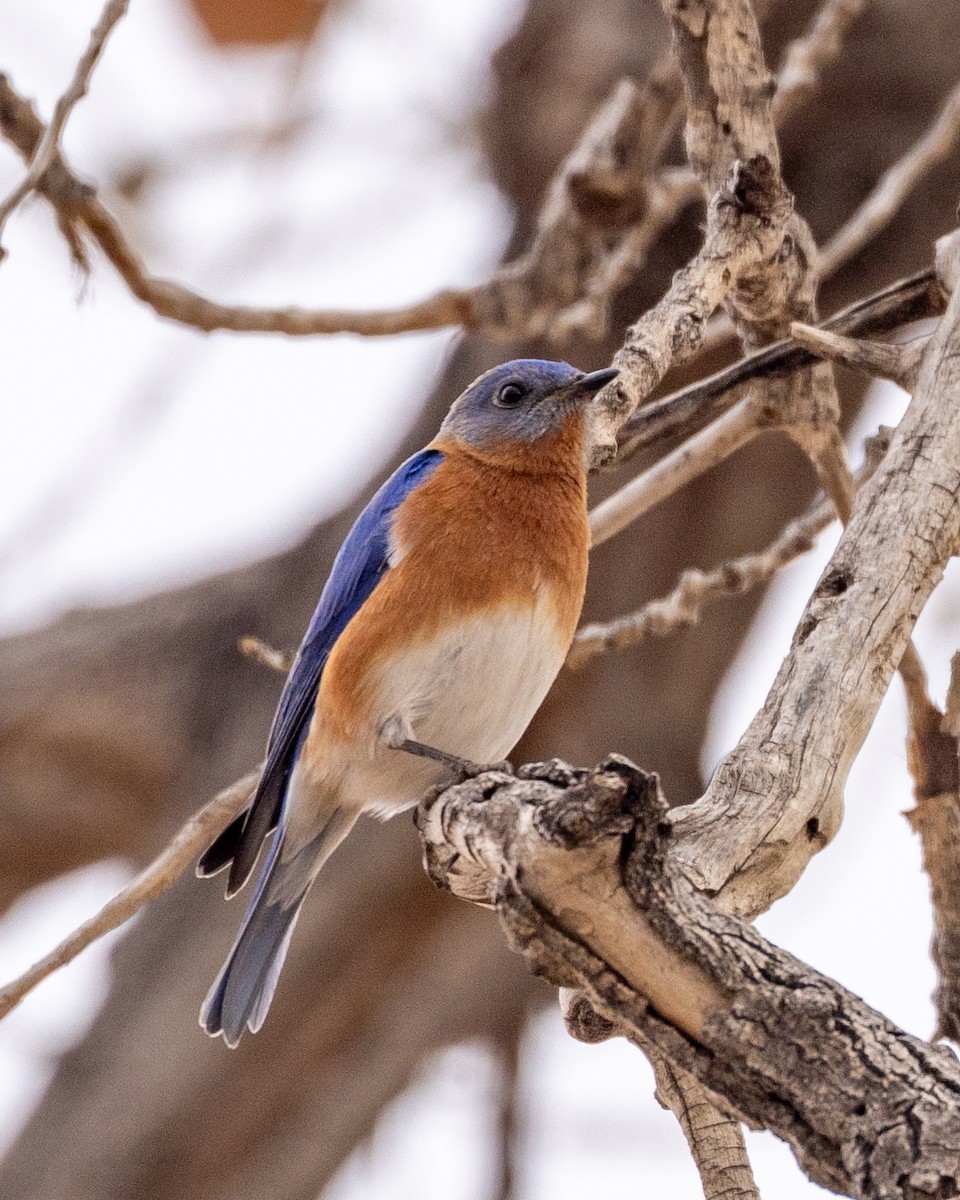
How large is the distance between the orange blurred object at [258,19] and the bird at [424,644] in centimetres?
314

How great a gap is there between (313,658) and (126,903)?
4.04 ft

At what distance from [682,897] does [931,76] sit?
212 inches

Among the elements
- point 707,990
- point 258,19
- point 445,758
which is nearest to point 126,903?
point 445,758

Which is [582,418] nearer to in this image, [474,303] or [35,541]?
[474,303]

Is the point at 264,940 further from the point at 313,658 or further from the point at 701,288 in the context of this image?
the point at 701,288

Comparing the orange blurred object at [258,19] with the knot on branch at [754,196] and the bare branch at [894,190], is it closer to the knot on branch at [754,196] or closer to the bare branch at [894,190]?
the bare branch at [894,190]

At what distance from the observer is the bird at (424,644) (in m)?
3.79

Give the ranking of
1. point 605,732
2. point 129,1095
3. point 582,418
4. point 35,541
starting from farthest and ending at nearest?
point 605,732 < point 129,1095 < point 35,541 < point 582,418

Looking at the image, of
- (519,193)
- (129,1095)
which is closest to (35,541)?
(129,1095)

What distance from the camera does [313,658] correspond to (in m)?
4.33

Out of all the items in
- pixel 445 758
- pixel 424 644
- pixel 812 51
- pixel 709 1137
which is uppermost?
pixel 812 51

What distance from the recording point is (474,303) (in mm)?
4699

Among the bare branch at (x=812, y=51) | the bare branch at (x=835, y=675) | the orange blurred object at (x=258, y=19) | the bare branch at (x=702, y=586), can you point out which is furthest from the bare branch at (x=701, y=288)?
the orange blurred object at (x=258, y=19)

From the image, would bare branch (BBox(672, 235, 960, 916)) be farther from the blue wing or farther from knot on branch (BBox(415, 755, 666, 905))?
the blue wing
